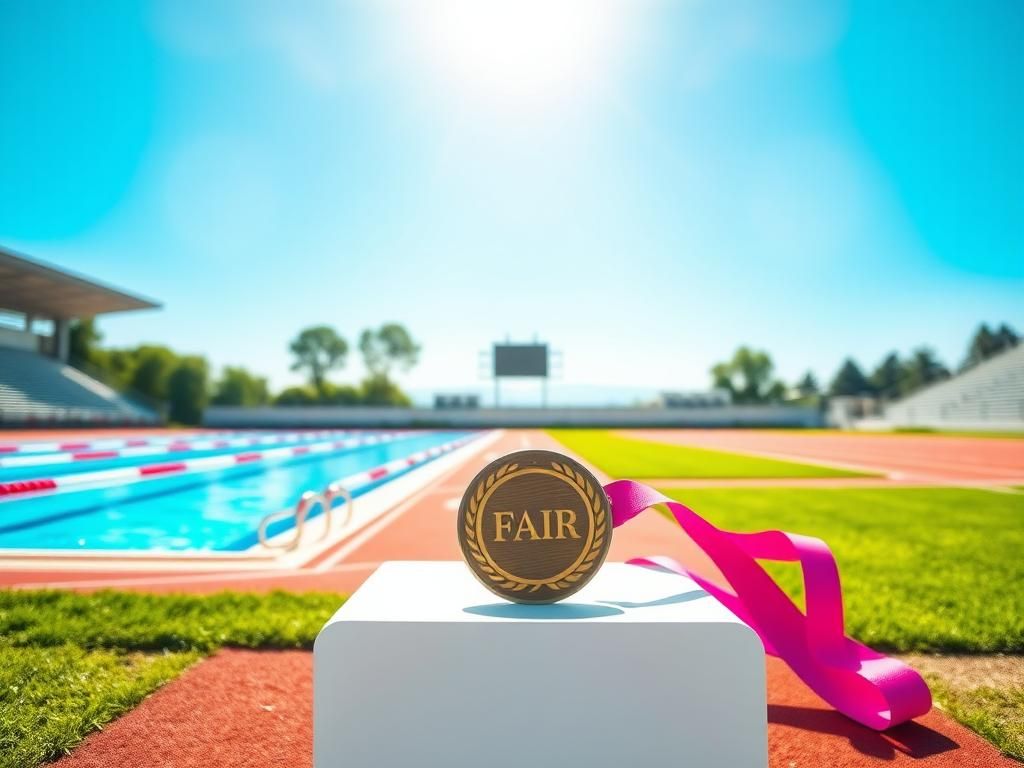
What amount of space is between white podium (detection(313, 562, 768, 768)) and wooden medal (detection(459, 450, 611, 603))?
0.29m

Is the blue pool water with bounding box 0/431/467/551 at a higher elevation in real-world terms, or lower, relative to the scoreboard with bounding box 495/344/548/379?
lower

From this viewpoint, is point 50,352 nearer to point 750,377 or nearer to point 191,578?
point 191,578

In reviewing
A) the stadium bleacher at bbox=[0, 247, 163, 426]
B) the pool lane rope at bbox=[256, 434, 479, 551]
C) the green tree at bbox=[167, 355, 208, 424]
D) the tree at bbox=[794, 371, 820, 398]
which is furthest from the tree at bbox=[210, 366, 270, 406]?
the tree at bbox=[794, 371, 820, 398]


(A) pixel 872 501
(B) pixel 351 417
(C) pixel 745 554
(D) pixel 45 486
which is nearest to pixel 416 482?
(D) pixel 45 486

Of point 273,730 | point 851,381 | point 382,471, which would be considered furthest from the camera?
point 851,381

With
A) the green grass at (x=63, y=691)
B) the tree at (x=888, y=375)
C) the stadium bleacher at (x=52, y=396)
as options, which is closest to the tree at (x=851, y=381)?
the tree at (x=888, y=375)

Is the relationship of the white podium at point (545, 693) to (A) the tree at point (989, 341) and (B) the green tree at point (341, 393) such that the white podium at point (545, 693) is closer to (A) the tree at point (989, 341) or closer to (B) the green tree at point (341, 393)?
(B) the green tree at point (341, 393)

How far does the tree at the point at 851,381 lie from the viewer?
92.2 meters

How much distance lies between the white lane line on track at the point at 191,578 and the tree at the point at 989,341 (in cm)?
10880

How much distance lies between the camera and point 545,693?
1527 mm

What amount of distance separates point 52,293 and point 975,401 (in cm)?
7022

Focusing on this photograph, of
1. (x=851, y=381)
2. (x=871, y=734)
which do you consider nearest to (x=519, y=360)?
(x=871, y=734)

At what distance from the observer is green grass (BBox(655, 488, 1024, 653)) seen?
3041mm

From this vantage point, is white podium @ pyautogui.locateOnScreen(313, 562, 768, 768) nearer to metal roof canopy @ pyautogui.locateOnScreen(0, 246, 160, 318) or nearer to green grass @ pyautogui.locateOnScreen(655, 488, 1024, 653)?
green grass @ pyautogui.locateOnScreen(655, 488, 1024, 653)
